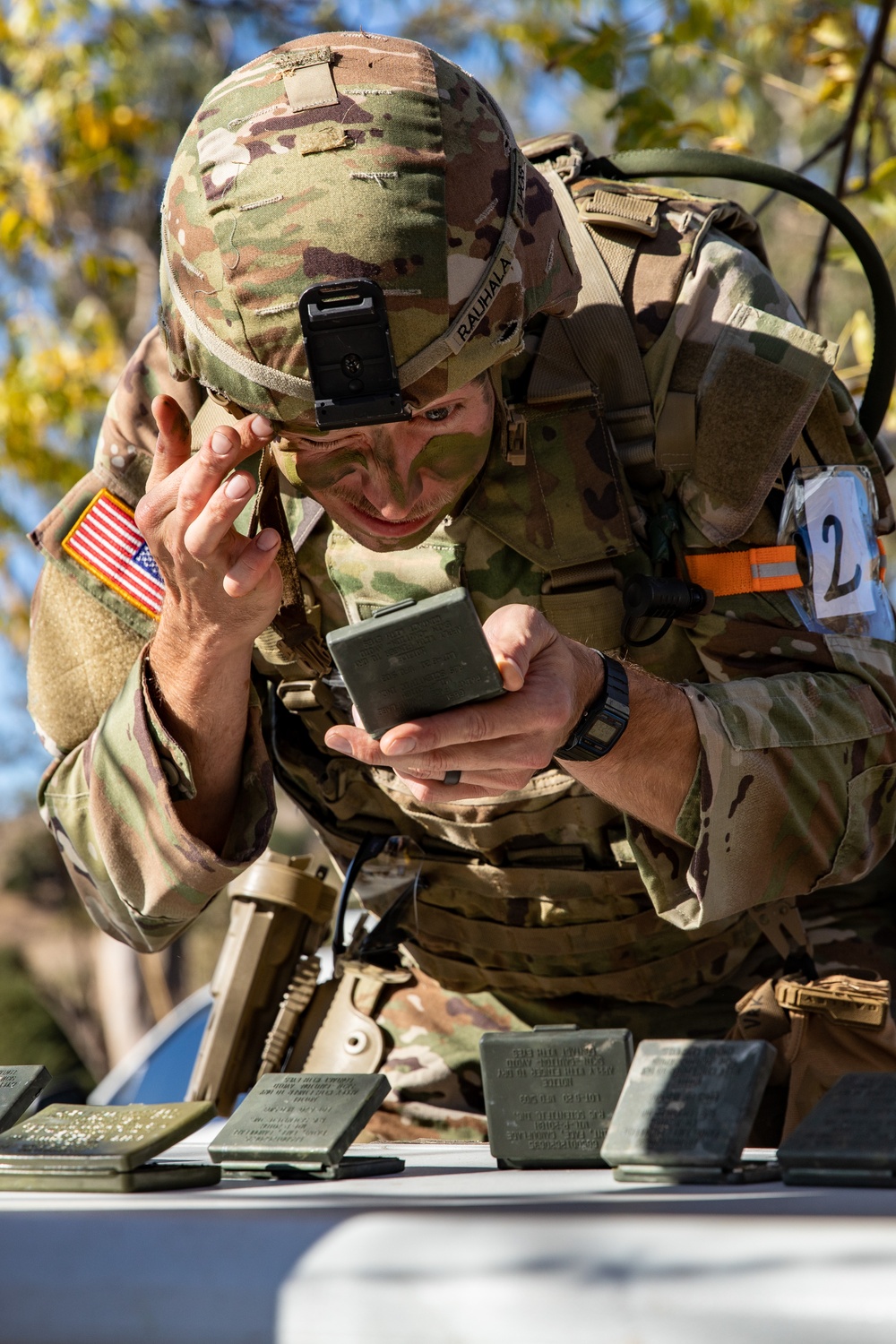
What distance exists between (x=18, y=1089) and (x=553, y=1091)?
24.7 inches

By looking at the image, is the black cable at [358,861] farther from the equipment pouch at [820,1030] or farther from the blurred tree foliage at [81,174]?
the blurred tree foliage at [81,174]

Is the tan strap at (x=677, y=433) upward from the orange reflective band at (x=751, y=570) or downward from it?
upward

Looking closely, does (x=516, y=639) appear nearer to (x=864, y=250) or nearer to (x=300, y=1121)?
(x=300, y=1121)

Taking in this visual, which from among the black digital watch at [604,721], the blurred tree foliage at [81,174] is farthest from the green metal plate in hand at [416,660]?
the blurred tree foliage at [81,174]

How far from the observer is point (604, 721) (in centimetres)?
192

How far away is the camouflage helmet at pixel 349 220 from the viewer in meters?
1.90

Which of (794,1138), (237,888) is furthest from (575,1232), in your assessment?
(237,888)

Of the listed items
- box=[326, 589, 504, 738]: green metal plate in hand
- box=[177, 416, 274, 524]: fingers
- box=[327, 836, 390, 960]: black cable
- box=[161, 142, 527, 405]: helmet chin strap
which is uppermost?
box=[161, 142, 527, 405]: helmet chin strap

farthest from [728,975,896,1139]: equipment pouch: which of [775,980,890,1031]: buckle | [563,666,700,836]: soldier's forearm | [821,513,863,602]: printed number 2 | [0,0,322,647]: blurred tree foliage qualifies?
[0,0,322,647]: blurred tree foliage

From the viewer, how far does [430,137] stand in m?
1.98

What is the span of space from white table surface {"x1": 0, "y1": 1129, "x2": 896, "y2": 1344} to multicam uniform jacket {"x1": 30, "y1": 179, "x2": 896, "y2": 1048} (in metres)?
1.02

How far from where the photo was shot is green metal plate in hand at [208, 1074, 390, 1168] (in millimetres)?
1626

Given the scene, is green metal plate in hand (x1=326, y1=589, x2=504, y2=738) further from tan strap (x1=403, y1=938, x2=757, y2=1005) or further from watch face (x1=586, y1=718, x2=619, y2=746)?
tan strap (x1=403, y1=938, x2=757, y2=1005)

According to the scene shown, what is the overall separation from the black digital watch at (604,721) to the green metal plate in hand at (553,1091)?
1.26 feet
